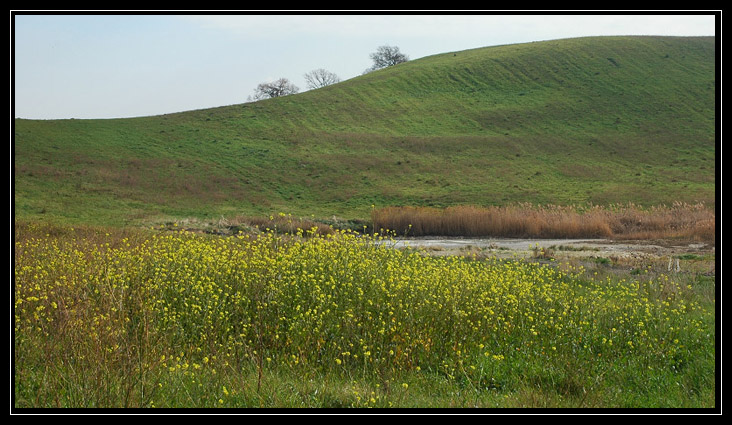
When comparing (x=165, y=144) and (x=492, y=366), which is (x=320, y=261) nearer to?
(x=492, y=366)

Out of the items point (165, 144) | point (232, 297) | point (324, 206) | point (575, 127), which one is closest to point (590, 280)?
point (232, 297)

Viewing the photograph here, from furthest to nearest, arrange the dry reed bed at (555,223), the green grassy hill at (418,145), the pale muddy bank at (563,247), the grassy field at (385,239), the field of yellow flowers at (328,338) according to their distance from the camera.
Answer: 1. the green grassy hill at (418,145)
2. the dry reed bed at (555,223)
3. the pale muddy bank at (563,247)
4. the grassy field at (385,239)
5. the field of yellow flowers at (328,338)

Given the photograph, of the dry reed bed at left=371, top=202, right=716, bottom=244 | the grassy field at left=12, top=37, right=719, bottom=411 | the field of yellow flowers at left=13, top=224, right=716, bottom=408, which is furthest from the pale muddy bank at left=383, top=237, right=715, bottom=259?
the field of yellow flowers at left=13, top=224, right=716, bottom=408

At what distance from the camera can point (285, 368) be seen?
7887mm

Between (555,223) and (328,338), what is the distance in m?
27.3

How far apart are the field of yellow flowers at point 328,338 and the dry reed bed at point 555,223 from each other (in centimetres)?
2170

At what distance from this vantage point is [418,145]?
65.1m

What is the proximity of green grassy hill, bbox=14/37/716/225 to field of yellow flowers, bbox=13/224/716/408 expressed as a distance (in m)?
29.8

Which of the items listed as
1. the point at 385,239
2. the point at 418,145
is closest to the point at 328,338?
the point at 385,239

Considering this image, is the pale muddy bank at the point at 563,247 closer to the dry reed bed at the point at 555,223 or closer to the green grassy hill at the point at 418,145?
the dry reed bed at the point at 555,223

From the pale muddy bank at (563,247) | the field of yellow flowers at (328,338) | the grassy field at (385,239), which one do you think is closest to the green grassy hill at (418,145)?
the grassy field at (385,239)

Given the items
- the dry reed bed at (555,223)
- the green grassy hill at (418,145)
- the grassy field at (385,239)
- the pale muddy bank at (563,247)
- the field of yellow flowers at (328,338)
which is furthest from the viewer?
the green grassy hill at (418,145)

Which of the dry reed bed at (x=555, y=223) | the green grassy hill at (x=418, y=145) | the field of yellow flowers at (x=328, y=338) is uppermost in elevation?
the green grassy hill at (x=418, y=145)

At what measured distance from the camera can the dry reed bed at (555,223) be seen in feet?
108
